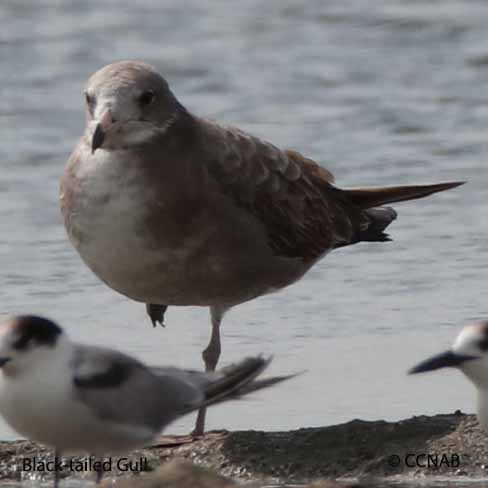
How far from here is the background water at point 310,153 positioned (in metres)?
9.78

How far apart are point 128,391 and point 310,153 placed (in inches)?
245

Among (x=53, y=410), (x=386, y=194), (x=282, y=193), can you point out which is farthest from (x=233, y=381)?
(x=386, y=194)

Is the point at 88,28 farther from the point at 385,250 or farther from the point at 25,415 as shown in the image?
the point at 25,415

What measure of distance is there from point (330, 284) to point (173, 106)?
7.11 feet

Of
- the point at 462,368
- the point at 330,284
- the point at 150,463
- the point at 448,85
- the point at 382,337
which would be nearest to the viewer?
the point at 462,368

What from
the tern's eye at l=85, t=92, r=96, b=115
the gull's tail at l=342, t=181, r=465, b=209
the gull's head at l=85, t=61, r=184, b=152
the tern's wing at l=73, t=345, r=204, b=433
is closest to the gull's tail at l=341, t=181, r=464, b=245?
the gull's tail at l=342, t=181, r=465, b=209

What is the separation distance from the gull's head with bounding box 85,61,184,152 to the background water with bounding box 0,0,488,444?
1.35 m

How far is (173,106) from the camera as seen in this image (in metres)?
9.30

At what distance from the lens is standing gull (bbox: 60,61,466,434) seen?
895 centimetres

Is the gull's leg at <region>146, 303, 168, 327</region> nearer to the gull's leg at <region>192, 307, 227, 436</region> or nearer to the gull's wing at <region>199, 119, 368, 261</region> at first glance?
the gull's leg at <region>192, 307, 227, 436</region>

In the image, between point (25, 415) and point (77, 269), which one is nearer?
point (25, 415)

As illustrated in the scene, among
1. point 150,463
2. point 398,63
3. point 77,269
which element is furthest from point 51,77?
point 150,463

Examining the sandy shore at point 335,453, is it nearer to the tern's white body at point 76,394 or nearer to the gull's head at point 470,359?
the gull's head at point 470,359

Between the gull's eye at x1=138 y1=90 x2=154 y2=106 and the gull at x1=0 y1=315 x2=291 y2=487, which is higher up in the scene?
the gull's eye at x1=138 y1=90 x2=154 y2=106
